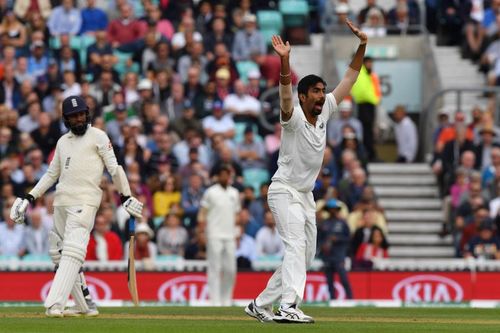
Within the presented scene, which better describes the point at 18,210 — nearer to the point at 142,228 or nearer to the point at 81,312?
the point at 81,312

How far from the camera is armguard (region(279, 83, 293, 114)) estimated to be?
1542 cm

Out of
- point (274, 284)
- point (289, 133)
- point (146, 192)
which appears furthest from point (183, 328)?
point (146, 192)

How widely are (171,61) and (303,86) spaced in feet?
46.7

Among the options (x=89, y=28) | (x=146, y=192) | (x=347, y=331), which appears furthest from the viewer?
(x=89, y=28)

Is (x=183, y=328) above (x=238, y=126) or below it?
below

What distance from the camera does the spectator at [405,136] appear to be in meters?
29.6

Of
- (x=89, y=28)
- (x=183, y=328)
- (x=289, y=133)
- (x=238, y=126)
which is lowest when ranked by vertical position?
(x=183, y=328)

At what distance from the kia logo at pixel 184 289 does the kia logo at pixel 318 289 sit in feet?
5.13

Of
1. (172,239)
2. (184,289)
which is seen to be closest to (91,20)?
(172,239)

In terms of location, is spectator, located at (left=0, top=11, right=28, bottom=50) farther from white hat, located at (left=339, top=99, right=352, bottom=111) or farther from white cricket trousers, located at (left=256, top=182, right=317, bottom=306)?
white cricket trousers, located at (left=256, top=182, right=317, bottom=306)

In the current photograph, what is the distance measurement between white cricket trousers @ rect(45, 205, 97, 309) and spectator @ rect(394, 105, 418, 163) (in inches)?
528

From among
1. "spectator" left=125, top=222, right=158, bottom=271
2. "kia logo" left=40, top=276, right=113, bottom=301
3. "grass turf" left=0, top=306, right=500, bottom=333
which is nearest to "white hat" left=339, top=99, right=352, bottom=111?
"spectator" left=125, top=222, right=158, bottom=271

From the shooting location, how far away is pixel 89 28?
3088 cm

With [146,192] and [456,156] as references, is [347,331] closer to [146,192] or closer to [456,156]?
[146,192]
